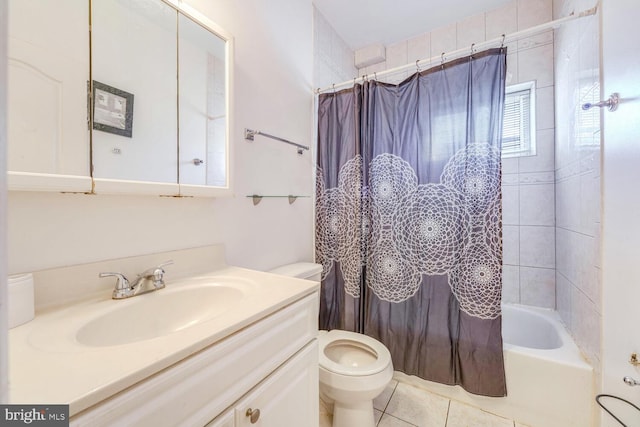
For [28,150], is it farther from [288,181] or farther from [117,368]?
[288,181]

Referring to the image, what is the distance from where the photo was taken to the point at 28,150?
2.20 ft

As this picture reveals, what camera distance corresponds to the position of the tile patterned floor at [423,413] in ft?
4.28

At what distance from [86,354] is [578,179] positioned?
207 cm

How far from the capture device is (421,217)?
1.45m

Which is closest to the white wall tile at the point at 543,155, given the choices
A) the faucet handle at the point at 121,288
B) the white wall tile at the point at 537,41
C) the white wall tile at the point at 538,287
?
the white wall tile at the point at 537,41

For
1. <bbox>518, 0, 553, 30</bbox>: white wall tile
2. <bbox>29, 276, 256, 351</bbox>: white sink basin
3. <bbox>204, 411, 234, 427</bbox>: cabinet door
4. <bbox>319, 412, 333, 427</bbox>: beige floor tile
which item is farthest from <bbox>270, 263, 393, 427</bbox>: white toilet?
Result: <bbox>518, 0, 553, 30</bbox>: white wall tile

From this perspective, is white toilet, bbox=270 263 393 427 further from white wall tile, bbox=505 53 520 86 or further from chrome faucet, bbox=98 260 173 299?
white wall tile, bbox=505 53 520 86

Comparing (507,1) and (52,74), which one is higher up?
(507,1)

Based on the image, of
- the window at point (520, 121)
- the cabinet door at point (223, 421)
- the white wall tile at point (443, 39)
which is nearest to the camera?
the cabinet door at point (223, 421)

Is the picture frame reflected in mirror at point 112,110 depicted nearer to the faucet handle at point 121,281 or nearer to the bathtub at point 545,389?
the faucet handle at point 121,281

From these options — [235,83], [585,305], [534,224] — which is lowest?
[585,305]

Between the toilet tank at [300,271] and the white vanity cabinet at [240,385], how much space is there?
1.67 ft

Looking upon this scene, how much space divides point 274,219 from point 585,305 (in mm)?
1659

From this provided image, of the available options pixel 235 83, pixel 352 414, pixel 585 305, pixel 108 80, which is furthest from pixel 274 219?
pixel 585 305
